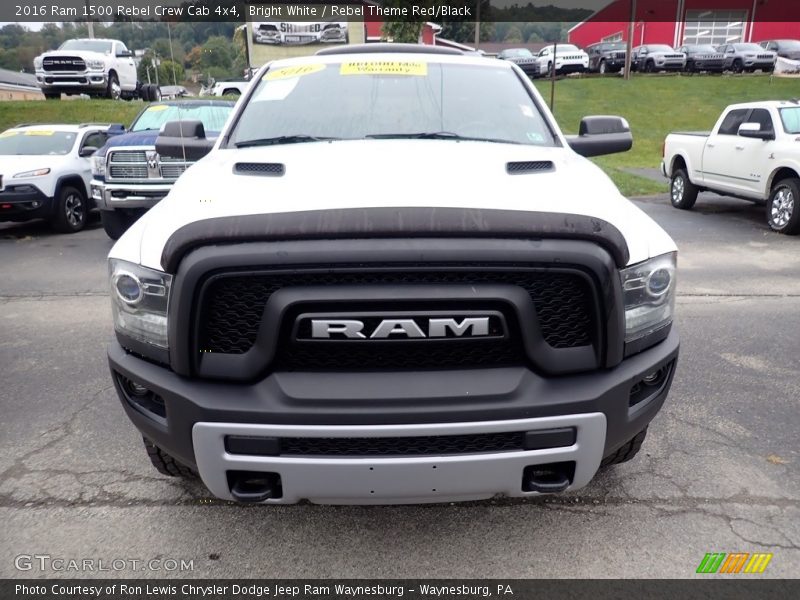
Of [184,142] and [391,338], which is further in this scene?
[184,142]

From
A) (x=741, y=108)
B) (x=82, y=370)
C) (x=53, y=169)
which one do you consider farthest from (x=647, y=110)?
(x=82, y=370)

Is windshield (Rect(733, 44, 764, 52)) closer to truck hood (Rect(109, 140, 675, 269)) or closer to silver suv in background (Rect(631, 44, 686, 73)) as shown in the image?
silver suv in background (Rect(631, 44, 686, 73))

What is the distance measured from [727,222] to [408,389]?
9328mm

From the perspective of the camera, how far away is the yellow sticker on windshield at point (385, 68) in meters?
3.52

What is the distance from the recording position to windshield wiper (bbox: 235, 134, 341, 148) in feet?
9.89

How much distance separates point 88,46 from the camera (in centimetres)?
1839

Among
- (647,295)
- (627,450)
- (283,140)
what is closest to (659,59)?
(283,140)

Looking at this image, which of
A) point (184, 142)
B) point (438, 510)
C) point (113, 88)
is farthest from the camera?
point (113, 88)

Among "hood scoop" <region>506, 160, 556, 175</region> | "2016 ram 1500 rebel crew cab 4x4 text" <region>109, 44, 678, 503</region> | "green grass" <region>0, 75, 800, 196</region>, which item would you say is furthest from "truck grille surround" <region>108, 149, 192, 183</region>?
"green grass" <region>0, 75, 800, 196</region>

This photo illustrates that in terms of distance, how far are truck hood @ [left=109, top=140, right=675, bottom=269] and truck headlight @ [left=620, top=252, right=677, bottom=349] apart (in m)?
0.05

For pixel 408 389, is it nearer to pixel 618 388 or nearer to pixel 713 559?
pixel 618 388

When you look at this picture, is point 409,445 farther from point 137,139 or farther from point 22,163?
point 22,163

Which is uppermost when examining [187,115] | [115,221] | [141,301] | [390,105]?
[390,105]

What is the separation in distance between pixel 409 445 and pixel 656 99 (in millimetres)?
27790
